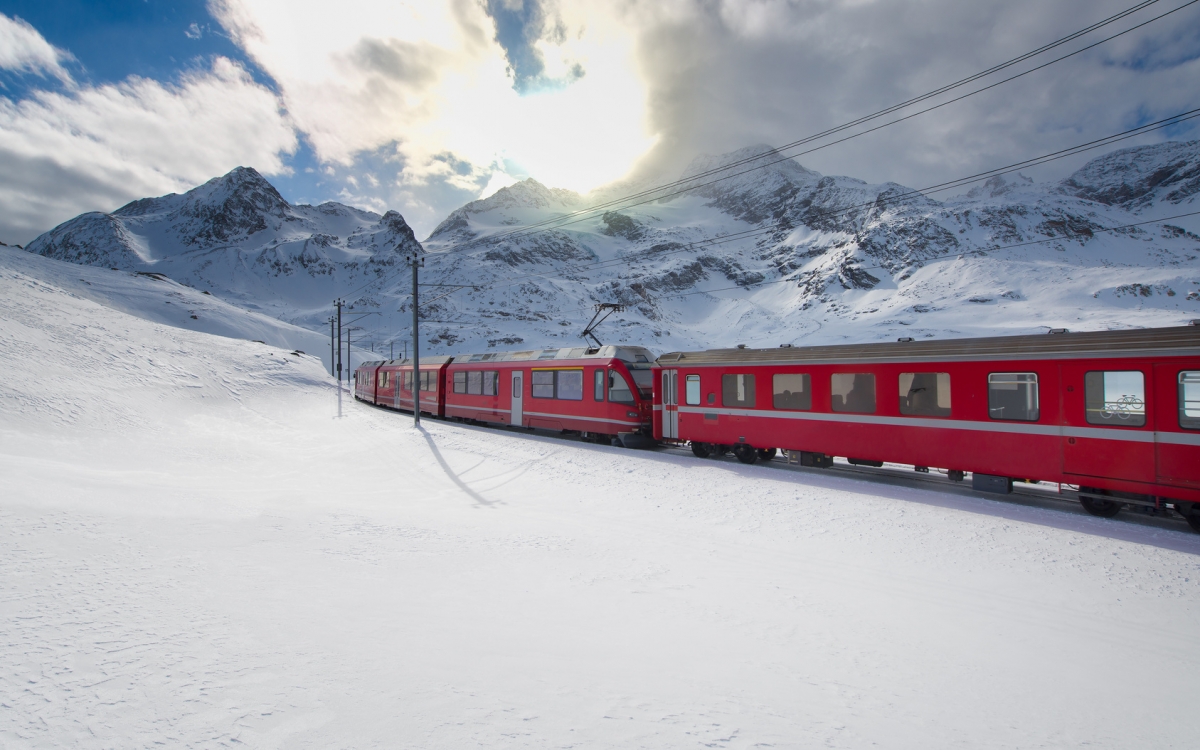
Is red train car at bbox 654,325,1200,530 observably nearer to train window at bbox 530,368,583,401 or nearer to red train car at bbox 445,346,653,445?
red train car at bbox 445,346,653,445

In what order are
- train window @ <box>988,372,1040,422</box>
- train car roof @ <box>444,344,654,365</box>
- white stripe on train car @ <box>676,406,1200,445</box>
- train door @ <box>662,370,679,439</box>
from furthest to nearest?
train car roof @ <box>444,344,654,365</box> → train door @ <box>662,370,679,439</box> → train window @ <box>988,372,1040,422</box> → white stripe on train car @ <box>676,406,1200,445</box>

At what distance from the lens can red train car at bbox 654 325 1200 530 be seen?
8633mm

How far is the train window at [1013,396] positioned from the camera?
1000 cm

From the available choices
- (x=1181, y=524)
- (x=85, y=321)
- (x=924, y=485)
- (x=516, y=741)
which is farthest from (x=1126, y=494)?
(x=85, y=321)

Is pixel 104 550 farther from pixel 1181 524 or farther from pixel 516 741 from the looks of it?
pixel 1181 524

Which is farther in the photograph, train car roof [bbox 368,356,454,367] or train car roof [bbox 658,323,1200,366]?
train car roof [bbox 368,356,454,367]

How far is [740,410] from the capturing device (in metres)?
14.7

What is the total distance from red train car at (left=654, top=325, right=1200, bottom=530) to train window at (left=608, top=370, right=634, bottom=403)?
3650mm

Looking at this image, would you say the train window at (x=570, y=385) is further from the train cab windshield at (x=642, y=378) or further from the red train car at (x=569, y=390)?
the train cab windshield at (x=642, y=378)

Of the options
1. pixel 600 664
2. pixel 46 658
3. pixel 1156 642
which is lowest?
pixel 1156 642

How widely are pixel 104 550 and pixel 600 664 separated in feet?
16.1

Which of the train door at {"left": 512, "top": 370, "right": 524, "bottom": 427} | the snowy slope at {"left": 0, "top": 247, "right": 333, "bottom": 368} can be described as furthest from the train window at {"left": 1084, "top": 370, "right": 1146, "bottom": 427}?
the snowy slope at {"left": 0, "top": 247, "right": 333, "bottom": 368}

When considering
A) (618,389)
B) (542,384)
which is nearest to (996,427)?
(618,389)

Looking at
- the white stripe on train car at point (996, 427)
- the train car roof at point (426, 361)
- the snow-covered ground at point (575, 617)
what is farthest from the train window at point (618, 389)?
the train car roof at point (426, 361)
